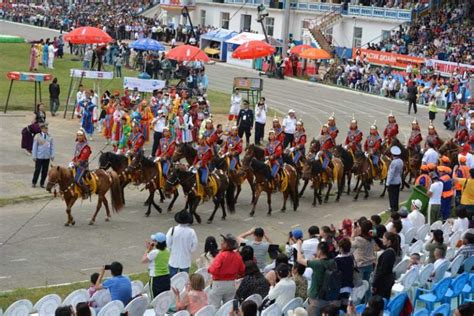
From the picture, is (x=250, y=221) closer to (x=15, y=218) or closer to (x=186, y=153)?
(x=186, y=153)

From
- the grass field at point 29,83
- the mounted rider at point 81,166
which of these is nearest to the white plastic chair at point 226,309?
the mounted rider at point 81,166

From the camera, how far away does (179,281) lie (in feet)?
45.8

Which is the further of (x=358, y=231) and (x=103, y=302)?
(x=358, y=231)

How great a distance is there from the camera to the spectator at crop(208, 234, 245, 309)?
1321 cm

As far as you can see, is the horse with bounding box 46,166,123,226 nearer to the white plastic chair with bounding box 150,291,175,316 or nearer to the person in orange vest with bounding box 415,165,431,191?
the person in orange vest with bounding box 415,165,431,191

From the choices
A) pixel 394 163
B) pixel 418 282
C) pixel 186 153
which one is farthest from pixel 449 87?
pixel 418 282

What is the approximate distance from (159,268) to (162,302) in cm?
113

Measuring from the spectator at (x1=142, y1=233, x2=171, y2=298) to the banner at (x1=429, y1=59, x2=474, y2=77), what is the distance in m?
37.5

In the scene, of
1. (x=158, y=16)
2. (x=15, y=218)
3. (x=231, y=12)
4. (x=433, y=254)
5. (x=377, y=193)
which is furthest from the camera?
(x=158, y=16)

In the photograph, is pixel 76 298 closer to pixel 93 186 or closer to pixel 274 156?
pixel 93 186

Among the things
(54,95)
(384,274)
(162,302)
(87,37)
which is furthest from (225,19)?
(162,302)

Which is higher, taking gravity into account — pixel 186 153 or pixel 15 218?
pixel 186 153

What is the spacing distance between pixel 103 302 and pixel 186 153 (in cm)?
997

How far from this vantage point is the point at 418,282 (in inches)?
585
